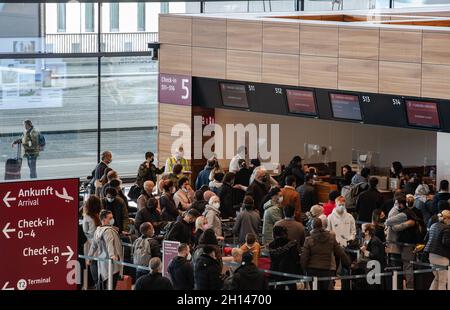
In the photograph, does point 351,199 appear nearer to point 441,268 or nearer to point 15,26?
point 441,268

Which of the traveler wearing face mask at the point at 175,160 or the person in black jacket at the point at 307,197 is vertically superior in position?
the traveler wearing face mask at the point at 175,160

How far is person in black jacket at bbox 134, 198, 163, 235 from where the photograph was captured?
55.4 ft

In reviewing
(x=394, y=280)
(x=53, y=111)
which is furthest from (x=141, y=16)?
(x=394, y=280)

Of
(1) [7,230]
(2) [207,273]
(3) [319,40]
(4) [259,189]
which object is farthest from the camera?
(3) [319,40]

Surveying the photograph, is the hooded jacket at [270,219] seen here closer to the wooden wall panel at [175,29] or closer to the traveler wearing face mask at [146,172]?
the traveler wearing face mask at [146,172]

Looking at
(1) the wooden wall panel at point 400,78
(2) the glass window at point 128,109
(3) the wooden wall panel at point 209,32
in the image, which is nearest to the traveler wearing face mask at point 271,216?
(1) the wooden wall panel at point 400,78

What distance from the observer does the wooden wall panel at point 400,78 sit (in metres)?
19.6

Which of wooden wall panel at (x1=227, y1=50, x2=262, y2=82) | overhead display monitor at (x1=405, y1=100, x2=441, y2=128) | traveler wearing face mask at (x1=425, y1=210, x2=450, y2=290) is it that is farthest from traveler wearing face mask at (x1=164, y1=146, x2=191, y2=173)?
traveler wearing face mask at (x1=425, y1=210, x2=450, y2=290)

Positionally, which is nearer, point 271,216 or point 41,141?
point 271,216

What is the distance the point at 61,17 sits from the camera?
25.6m

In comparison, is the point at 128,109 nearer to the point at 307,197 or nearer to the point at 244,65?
the point at 244,65

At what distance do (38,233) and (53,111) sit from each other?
1692cm

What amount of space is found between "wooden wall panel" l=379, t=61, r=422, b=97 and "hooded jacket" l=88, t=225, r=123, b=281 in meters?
6.43

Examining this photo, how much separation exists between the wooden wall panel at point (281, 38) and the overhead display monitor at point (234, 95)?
998 mm
